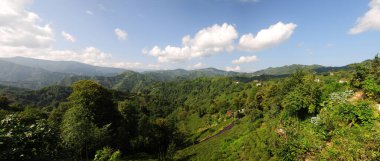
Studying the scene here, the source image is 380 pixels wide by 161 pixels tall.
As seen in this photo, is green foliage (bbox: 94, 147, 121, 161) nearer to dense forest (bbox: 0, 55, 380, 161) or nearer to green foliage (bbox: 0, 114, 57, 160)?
dense forest (bbox: 0, 55, 380, 161)

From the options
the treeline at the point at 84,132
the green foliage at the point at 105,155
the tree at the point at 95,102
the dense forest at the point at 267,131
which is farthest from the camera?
the tree at the point at 95,102

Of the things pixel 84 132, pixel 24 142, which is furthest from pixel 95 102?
pixel 24 142

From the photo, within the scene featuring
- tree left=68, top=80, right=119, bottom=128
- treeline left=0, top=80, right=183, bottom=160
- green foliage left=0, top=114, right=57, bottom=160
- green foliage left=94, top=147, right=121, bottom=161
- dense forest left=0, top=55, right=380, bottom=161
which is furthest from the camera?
tree left=68, top=80, right=119, bottom=128

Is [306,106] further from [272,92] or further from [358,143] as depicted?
[272,92]

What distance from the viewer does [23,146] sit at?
6.39 meters

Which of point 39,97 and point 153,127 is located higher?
point 153,127

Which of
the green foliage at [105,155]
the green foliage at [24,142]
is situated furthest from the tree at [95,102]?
the green foliage at [24,142]

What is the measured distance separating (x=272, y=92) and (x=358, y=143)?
53.5 meters

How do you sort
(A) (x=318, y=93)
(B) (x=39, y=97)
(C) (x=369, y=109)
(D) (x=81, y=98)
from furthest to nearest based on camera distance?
(B) (x=39, y=97), (D) (x=81, y=98), (A) (x=318, y=93), (C) (x=369, y=109)

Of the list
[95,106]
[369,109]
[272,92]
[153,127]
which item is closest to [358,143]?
[369,109]

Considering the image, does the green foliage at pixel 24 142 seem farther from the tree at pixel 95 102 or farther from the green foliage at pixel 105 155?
the tree at pixel 95 102

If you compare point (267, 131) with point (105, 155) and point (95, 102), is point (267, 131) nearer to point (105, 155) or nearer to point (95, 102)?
point (105, 155)

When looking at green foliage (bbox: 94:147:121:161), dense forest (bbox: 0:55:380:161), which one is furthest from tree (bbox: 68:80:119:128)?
green foliage (bbox: 94:147:121:161)

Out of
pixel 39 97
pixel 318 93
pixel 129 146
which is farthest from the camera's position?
pixel 39 97
